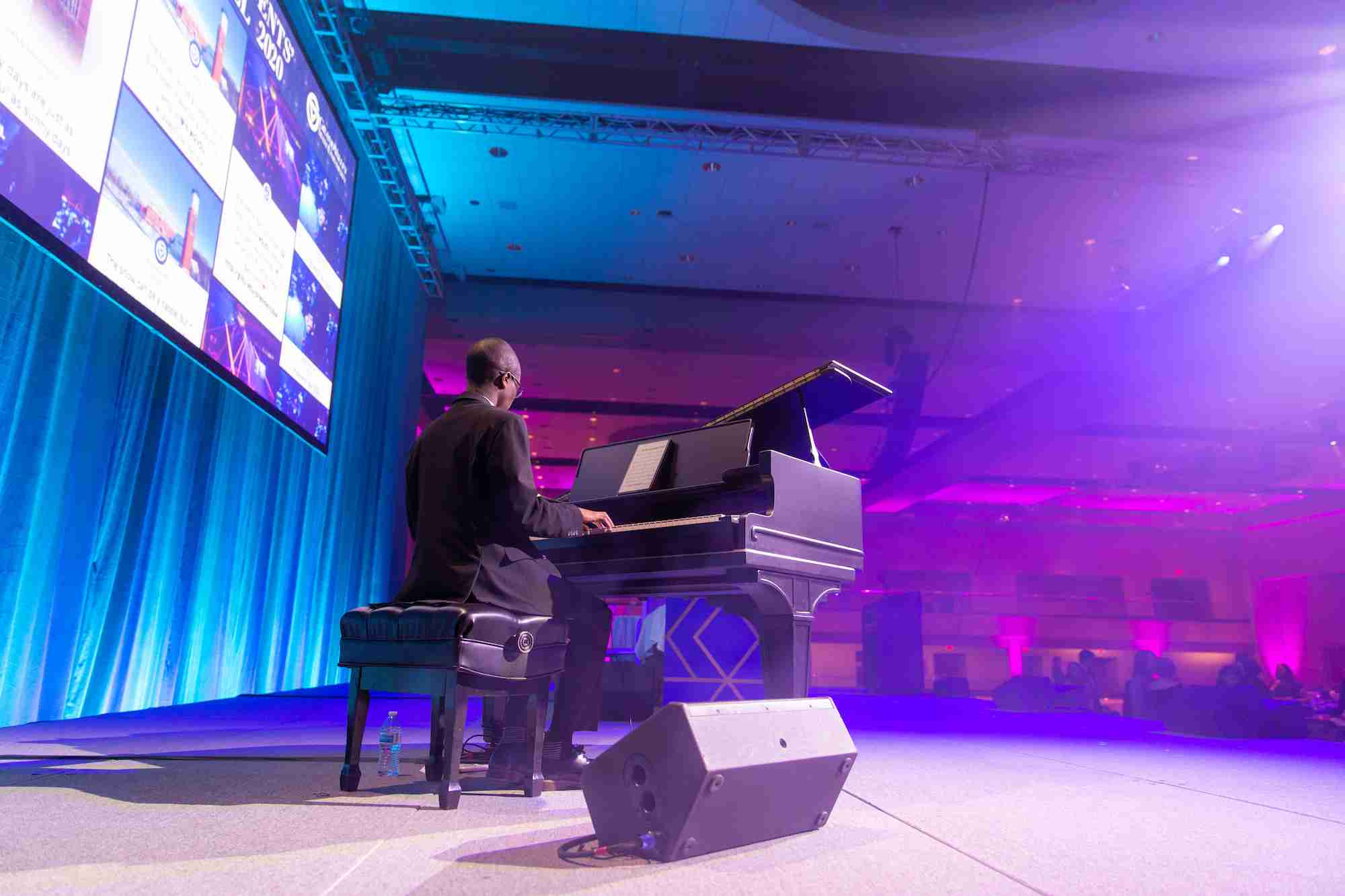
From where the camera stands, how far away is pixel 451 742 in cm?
193

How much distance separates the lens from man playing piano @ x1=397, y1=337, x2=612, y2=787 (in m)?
2.14

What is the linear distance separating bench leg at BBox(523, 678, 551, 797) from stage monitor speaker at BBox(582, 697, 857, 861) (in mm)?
596

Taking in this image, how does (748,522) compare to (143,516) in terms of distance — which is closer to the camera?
(748,522)

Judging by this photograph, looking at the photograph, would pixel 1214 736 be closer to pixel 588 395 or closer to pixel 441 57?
pixel 441 57

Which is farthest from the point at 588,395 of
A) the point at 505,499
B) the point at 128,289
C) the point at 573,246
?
the point at 505,499

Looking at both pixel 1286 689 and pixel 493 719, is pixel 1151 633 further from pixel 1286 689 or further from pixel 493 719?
pixel 493 719

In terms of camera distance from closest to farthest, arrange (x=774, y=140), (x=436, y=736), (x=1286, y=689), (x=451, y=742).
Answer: (x=451, y=742) → (x=436, y=736) → (x=774, y=140) → (x=1286, y=689)

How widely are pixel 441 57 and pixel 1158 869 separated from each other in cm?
639

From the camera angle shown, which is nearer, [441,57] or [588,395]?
[441,57]

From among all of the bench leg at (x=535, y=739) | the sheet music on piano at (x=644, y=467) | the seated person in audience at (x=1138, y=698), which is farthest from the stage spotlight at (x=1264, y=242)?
the bench leg at (x=535, y=739)

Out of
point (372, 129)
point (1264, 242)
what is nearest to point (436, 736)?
point (372, 129)

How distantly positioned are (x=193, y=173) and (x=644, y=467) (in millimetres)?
2555

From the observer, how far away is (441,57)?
5.85 metres

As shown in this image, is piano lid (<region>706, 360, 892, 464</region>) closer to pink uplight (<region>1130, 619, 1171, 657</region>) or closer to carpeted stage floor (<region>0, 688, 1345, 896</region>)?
carpeted stage floor (<region>0, 688, 1345, 896</region>)
